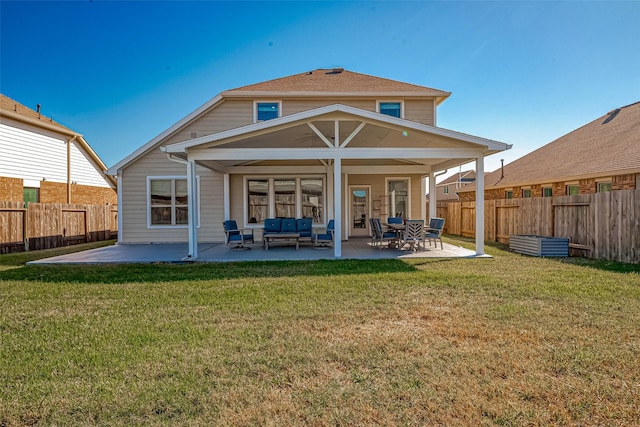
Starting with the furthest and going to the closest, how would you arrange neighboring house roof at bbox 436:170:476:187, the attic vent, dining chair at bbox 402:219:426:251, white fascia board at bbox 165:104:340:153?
neighboring house roof at bbox 436:170:476:187
the attic vent
dining chair at bbox 402:219:426:251
white fascia board at bbox 165:104:340:153

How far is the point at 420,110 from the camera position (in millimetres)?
14062

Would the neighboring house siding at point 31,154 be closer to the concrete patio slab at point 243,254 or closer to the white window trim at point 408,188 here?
the concrete patio slab at point 243,254

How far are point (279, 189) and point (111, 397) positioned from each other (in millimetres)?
11524

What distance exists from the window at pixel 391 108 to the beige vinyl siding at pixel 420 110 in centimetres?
27

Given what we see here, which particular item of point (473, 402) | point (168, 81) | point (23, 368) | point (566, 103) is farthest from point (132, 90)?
point (566, 103)

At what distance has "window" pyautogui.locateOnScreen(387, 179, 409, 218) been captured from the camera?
14.9m

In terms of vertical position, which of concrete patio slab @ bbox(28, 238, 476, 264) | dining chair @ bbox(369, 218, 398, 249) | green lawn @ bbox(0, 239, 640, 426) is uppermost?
dining chair @ bbox(369, 218, 398, 249)

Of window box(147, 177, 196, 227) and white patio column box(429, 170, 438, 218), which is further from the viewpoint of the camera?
white patio column box(429, 170, 438, 218)

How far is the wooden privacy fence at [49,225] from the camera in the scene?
11.9 m

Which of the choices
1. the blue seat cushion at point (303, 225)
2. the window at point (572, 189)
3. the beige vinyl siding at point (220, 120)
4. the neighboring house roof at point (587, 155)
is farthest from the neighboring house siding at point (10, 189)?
the window at point (572, 189)

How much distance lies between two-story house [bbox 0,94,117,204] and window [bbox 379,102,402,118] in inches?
482

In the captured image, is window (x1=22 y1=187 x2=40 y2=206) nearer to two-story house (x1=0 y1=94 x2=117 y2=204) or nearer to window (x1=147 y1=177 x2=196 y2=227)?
two-story house (x1=0 y1=94 x2=117 y2=204)

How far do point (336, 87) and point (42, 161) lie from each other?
14143 mm

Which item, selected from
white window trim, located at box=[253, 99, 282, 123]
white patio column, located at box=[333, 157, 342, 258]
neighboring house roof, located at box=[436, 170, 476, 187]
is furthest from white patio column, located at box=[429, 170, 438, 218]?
neighboring house roof, located at box=[436, 170, 476, 187]
